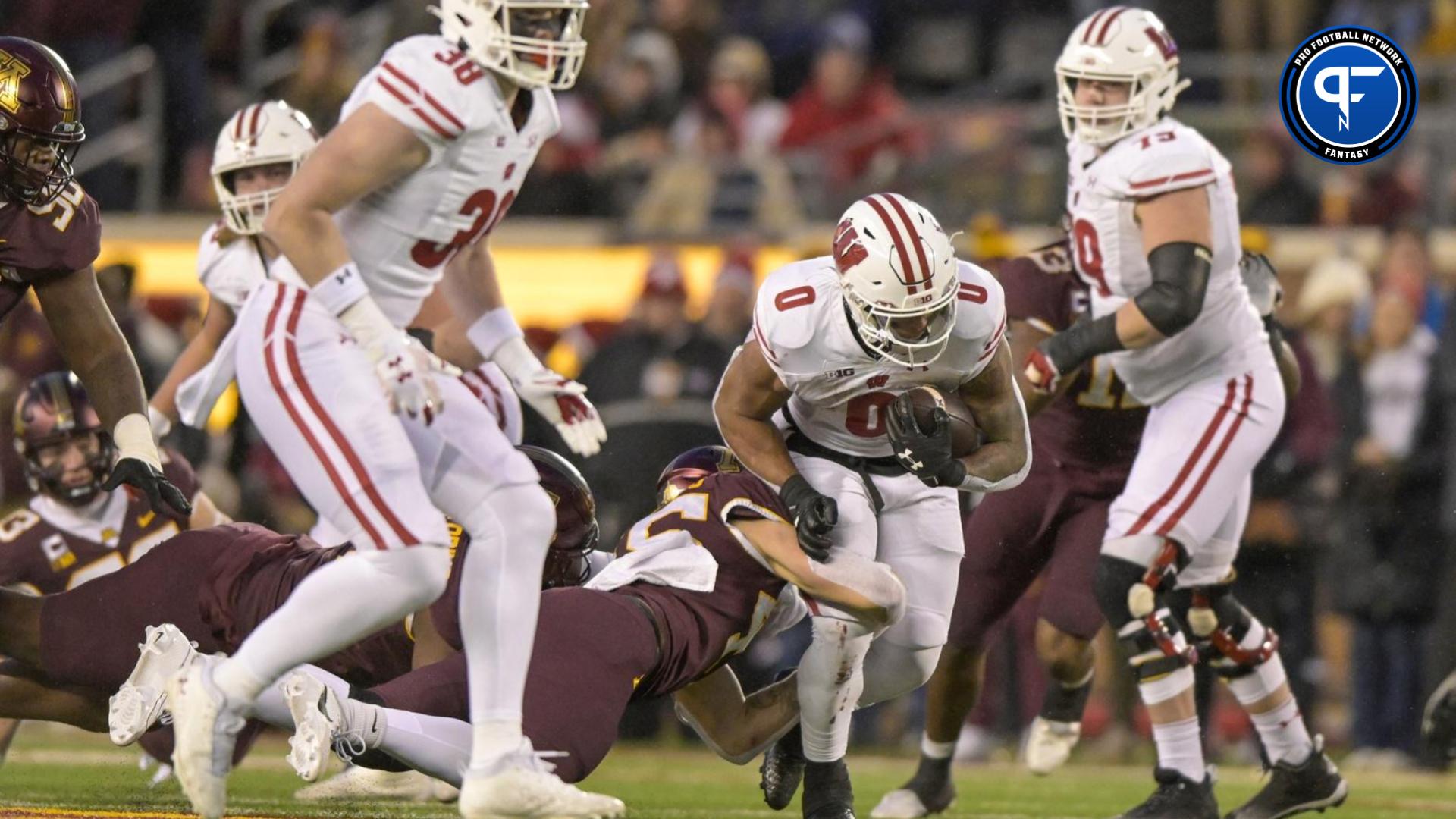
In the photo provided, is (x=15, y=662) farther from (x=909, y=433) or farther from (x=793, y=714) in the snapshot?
(x=909, y=433)

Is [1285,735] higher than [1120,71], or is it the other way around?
[1120,71]

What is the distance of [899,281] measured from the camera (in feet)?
18.6

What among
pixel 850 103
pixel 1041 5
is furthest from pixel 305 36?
pixel 1041 5

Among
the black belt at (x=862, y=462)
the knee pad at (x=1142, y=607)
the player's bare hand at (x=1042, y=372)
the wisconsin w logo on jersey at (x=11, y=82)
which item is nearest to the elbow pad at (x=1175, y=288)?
the player's bare hand at (x=1042, y=372)

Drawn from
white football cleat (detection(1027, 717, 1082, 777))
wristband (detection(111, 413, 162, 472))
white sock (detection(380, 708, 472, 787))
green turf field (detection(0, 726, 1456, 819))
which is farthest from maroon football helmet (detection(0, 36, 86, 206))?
white football cleat (detection(1027, 717, 1082, 777))

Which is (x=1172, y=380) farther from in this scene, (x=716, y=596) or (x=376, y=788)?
(x=376, y=788)

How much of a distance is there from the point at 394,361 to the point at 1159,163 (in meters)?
2.91

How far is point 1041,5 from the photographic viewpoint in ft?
47.1

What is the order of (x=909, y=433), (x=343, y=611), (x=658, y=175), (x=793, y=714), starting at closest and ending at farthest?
(x=343, y=611) < (x=909, y=433) < (x=793, y=714) < (x=658, y=175)

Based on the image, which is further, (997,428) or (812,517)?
(997,428)

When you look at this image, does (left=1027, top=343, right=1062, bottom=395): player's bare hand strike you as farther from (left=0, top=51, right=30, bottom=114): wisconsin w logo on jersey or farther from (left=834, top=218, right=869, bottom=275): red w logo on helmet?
(left=0, top=51, right=30, bottom=114): wisconsin w logo on jersey

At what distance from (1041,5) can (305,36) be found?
185 inches

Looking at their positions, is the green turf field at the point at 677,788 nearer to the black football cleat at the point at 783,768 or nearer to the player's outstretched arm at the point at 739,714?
the black football cleat at the point at 783,768
